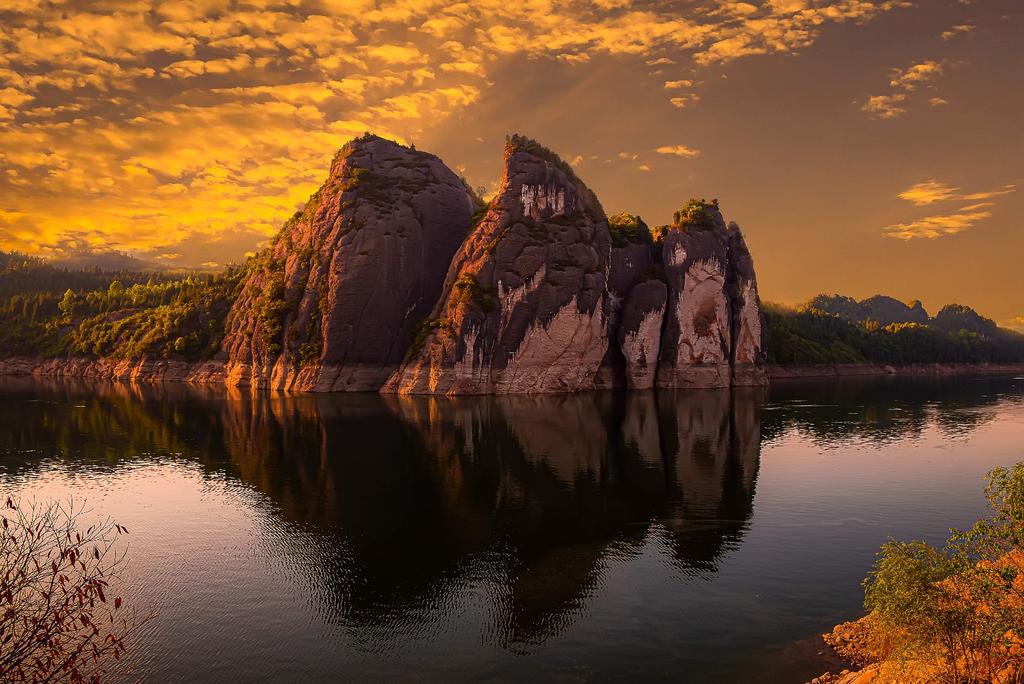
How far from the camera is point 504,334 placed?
11669 cm

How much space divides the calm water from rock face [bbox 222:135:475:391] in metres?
44.1

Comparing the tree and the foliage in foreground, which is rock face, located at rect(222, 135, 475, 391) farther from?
the foliage in foreground

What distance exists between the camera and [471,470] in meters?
52.6

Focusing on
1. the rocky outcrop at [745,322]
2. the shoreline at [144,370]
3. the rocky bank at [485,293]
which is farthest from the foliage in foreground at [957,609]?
the shoreline at [144,370]

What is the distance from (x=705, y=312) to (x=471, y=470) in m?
99.3

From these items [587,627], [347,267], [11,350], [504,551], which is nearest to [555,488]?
[504,551]

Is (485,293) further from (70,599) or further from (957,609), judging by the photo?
(957,609)

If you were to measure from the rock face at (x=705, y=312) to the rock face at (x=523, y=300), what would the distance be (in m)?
18.8

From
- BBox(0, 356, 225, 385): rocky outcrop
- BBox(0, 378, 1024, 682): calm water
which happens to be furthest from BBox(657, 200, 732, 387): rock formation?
BBox(0, 356, 225, 385): rocky outcrop

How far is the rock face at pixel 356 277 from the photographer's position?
126062 millimetres

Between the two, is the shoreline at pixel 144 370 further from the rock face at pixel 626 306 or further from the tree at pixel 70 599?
the tree at pixel 70 599

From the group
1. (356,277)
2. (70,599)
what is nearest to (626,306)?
(356,277)

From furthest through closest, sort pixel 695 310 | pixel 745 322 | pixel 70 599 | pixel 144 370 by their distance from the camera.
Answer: pixel 144 370 → pixel 745 322 → pixel 695 310 → pixel 70 599

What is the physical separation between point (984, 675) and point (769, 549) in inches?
704
